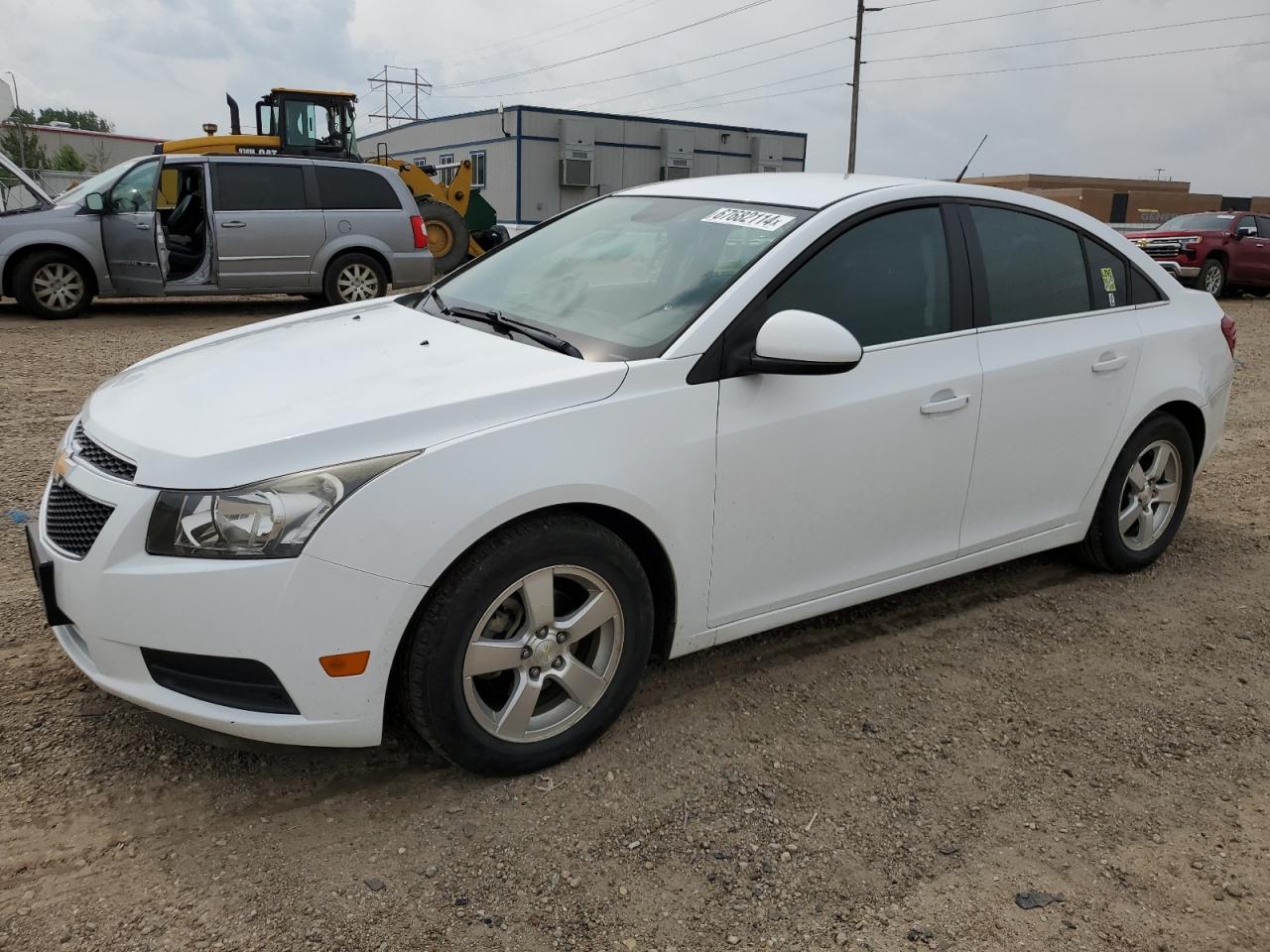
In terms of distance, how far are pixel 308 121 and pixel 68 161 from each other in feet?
114

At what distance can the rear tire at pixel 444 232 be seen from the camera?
651 inches

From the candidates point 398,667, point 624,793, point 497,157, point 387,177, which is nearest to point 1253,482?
point 624,793

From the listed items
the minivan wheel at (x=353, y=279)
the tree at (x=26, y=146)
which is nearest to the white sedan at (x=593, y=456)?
the minivan wheel at (x=353, y=279)

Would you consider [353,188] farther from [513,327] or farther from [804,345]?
[804,345]

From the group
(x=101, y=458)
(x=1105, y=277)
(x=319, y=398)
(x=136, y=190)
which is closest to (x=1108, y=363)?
(x=1105, y=277)

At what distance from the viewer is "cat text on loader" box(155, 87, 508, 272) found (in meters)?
15.4

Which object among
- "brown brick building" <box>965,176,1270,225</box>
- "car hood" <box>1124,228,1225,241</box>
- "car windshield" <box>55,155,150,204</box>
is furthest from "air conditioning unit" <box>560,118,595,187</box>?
"car windshield" <box>55,155,150,204</box>

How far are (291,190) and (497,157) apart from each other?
69.7ft

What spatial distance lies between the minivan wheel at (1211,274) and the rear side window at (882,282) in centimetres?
1760

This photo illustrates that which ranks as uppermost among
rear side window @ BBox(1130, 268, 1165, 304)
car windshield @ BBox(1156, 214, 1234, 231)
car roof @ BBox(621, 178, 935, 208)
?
car windshield @ BBox(1156, 214, 1234, 231)

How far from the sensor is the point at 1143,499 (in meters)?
4.45

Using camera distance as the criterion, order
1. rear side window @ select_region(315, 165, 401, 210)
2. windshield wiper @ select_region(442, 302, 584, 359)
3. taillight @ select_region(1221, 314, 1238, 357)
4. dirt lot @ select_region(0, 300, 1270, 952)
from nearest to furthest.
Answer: dirt lot @ select_region(0, 300, 1270, 952) → windshield wiper @ select_region(442, 302, 584, 359) → taillight @ select_region(1221, 314, 1238, 357) → rear side window @ select_region(315, 165, 401, 210)

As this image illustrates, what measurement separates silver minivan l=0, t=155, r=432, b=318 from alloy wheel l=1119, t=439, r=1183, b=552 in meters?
9.88

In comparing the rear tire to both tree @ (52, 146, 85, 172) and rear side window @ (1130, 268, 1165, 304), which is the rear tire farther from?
tree @ (52, 146, 85, 172)
